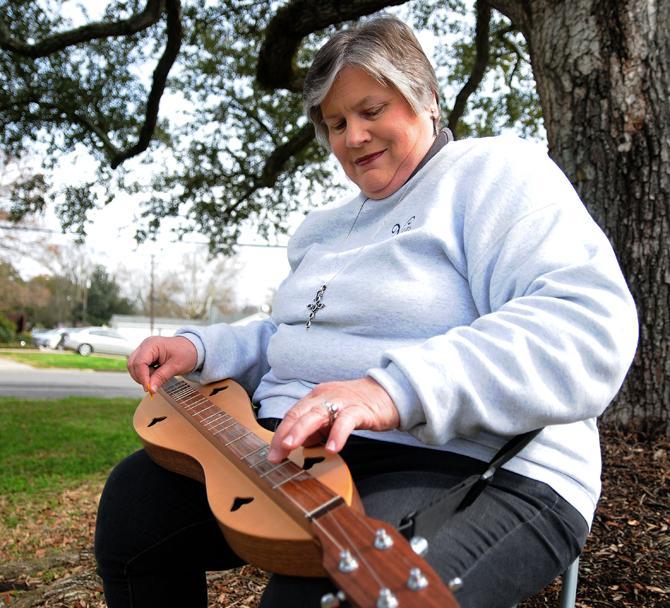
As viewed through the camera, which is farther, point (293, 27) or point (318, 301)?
point (293, 27)

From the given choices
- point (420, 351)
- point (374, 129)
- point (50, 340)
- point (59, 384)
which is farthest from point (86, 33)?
point (50, 340)

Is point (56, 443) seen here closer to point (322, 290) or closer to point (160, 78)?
point (160, 78)

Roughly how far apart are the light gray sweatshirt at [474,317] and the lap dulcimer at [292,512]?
7.1 inches

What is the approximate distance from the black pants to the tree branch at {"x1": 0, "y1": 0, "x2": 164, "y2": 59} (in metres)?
5.26

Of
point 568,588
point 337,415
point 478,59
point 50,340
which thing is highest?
point 478,59

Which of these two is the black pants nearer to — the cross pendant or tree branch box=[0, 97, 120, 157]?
the cross pendant

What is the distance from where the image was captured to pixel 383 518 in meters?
1.12

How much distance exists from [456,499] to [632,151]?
2.07 metres

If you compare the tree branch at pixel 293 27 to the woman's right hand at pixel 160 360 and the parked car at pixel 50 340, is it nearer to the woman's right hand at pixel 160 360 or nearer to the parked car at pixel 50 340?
the woman's right hand at pixel 160 360

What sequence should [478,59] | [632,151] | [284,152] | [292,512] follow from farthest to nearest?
[284,152] → [478,59] → [632,151] → [292,512]

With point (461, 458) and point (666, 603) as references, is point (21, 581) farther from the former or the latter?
point (666, 603)

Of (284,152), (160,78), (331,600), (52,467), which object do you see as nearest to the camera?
(331,600)

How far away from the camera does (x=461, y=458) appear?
4.05 feet

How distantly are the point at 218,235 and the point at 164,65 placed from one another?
286cm
